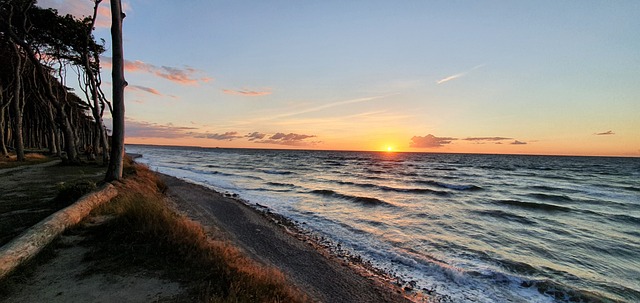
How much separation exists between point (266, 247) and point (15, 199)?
25.2ft

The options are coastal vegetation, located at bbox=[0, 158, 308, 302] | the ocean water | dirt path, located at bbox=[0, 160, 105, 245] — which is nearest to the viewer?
coastal vegetation, located at bbox=[0, 158, 308, 302]

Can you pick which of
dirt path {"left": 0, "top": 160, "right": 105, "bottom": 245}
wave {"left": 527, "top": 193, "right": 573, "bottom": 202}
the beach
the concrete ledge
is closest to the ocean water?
wave {"left": 527, "top": 193, "right": 573, "bottom": 202}

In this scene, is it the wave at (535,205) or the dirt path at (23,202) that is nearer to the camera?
the dirt path at (23,202)

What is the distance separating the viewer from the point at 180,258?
5.30 meters

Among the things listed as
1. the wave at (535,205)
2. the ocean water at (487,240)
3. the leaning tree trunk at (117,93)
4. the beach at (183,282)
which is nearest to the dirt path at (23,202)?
the beach at (183,282)

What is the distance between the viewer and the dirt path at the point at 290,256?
7.00 meters

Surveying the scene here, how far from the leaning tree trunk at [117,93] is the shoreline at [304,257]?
3363mm

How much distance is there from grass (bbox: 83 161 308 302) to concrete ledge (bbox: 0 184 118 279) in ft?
1.98

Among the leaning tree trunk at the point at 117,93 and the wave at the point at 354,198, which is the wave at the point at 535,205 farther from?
the leaning tree trunk at the point at 117,93

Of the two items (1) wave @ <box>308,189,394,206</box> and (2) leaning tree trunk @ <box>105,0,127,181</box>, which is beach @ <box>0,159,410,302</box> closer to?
(2) leaning tree trunk @ <box>105,0,127,181</box>

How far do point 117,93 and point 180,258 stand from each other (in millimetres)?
8482

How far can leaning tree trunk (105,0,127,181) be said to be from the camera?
1074 cm

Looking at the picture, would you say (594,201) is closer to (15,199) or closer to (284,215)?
(284,215)

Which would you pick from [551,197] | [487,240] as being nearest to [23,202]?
Answer: [487,240]
